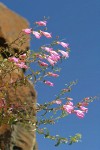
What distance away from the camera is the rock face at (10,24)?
9.68 metres

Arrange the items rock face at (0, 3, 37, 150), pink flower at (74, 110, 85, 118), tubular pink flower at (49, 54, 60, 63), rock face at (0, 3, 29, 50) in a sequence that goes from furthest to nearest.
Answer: rock face at (0, 3, 29, 50), rock face at (0, 3, 37, 150), pink flower at (74, 110, 85, 118), tubular pink flower at (49, 54, 60, 63)

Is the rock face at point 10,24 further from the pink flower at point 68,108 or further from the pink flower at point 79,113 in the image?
the pink flower at point 79,113

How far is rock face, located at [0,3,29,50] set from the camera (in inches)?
381

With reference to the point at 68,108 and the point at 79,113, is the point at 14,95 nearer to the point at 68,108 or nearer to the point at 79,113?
the point at 68,108

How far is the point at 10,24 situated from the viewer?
10133mm

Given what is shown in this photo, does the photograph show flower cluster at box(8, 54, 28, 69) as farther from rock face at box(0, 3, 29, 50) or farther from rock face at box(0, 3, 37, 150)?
rock face at box(0, 3, 29, 50)

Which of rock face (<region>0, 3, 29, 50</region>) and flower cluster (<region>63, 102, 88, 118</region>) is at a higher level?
rock face (<region>0, 3, 29, 50</region>)

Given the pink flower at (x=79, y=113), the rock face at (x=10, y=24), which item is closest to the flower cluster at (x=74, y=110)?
the pink flower at (x=79, y=113)

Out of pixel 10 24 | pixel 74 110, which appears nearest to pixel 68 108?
pixel 74 110

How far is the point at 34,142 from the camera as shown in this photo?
9633mm

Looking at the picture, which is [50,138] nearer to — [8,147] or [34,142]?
[8,147]

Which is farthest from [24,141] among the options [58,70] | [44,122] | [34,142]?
[58,70]

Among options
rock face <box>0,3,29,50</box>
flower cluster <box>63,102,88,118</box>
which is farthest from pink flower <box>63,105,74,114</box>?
rock face <box>0,3,29,50</box>

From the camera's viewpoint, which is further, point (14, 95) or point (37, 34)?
point (14, 95)
